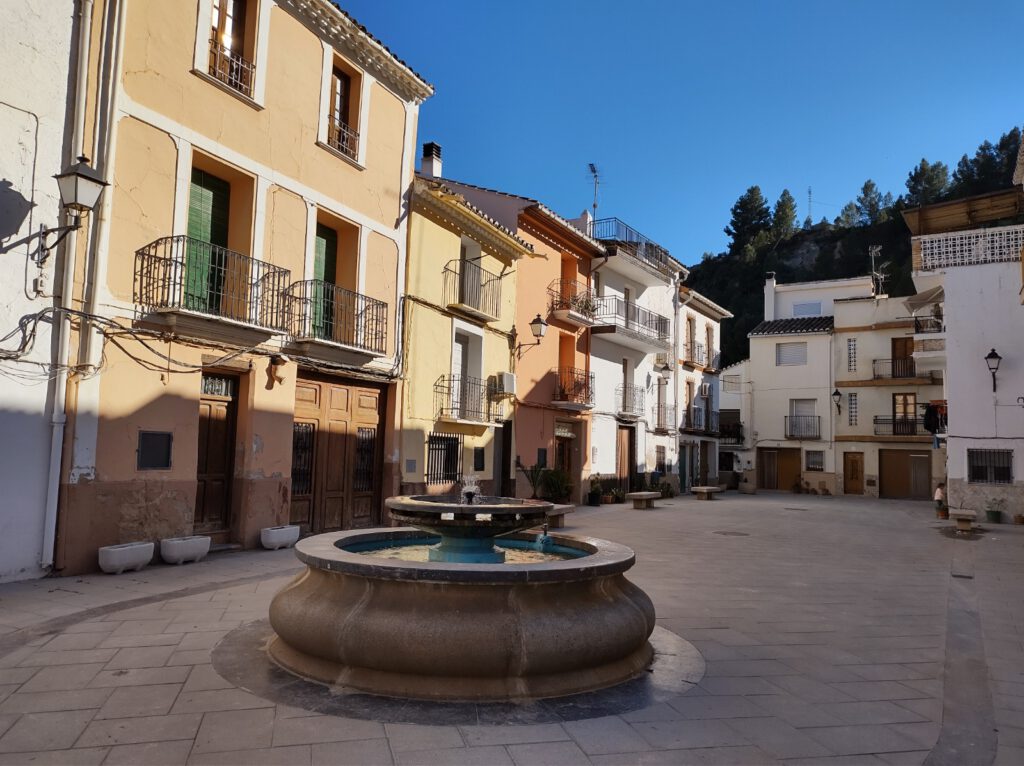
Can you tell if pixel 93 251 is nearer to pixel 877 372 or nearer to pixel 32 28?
pixel 32 28

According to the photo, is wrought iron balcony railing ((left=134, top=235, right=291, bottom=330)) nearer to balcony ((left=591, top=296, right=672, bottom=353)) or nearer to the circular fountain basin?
the circular fountain basin

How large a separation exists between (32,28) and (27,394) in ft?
13.2

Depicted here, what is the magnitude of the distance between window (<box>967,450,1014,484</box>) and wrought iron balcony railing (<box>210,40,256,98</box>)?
773 inches

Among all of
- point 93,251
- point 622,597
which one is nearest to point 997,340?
point 622,597

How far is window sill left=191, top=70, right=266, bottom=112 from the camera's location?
388 inches

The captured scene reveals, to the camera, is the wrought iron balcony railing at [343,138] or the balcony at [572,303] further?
the balcony at [572,303]

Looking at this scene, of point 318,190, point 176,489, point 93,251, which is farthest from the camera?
point 318,190

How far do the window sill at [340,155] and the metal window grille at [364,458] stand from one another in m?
4.71

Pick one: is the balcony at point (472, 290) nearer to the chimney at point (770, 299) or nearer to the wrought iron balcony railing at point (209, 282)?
the wrought iron balcony railing at point (209, 282)

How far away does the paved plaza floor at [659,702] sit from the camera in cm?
351

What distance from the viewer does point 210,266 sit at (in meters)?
10.1

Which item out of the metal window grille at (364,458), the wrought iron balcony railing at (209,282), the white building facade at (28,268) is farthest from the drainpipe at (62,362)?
the metal window grille at (364,458)

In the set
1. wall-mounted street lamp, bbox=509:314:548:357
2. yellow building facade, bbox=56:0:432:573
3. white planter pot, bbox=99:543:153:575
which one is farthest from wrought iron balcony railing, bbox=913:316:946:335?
white planter pot, bbox=99:543:153:575

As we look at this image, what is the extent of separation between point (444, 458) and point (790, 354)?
2532cm
